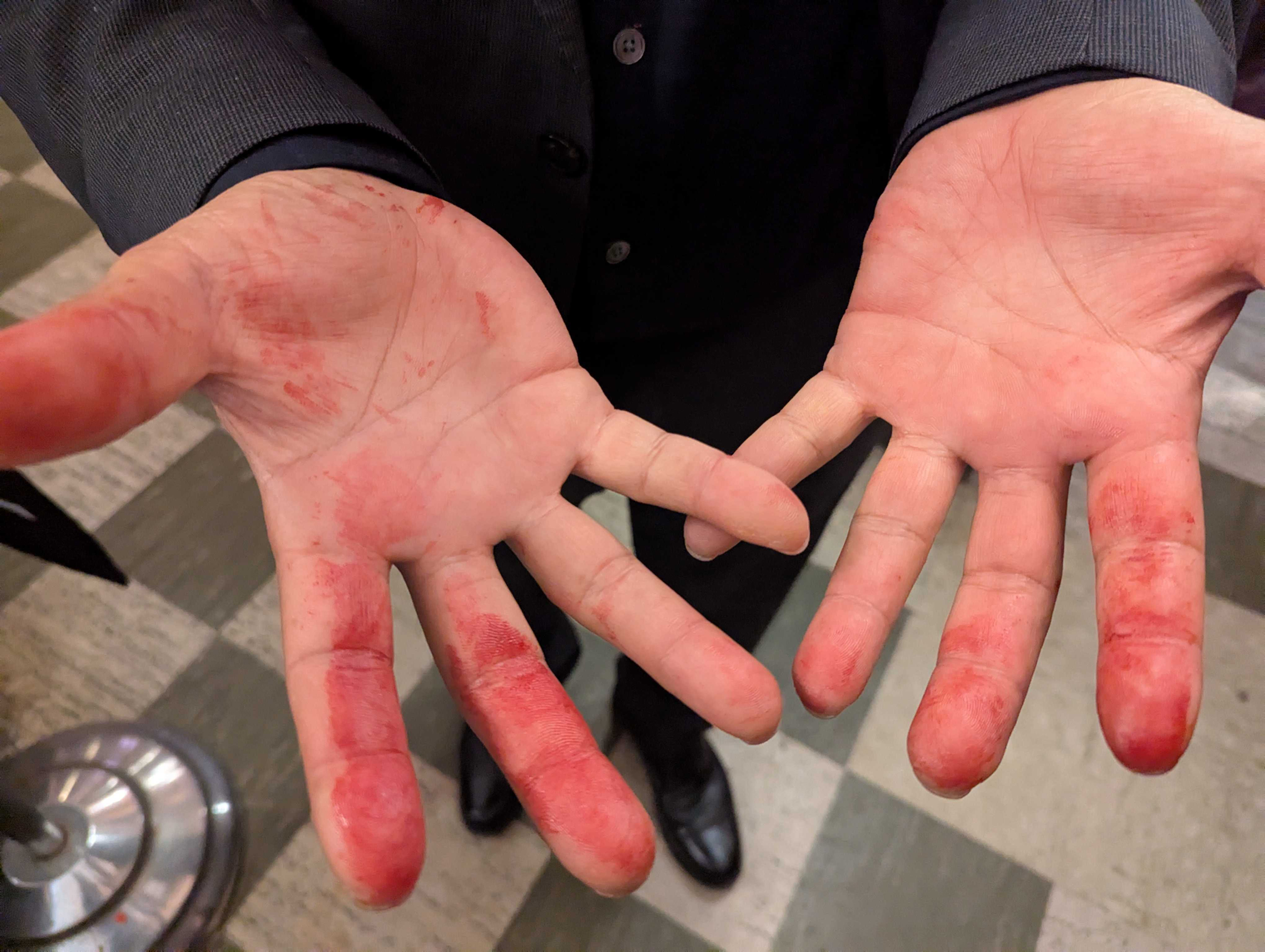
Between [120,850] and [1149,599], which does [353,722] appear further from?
[120,850]

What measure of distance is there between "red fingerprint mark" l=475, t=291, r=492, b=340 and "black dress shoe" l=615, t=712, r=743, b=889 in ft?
2.28

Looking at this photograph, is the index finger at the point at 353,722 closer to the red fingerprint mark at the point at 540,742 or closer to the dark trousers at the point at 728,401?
the red fingerprint mark at the point at 540,742

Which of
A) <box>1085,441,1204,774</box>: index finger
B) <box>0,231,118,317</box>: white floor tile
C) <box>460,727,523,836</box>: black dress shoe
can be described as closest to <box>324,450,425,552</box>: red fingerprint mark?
<box>1085,441,1204,774</box>: index finger

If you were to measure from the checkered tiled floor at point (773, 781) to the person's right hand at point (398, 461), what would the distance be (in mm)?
693

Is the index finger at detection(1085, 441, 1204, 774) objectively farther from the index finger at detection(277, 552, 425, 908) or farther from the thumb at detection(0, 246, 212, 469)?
the thumb at detection(0, 246, 212, 469)

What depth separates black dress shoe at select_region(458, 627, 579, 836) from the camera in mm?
1060

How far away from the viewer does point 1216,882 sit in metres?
1.06

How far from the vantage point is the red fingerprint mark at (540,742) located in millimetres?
439

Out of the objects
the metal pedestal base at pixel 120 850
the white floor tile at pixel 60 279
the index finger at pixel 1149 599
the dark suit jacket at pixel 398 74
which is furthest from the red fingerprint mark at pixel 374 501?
the white floor tile at pixel 60 279

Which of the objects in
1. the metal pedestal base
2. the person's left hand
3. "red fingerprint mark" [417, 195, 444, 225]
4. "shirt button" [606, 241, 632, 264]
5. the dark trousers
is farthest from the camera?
the metal pedestal base

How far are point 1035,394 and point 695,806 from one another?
776 mm

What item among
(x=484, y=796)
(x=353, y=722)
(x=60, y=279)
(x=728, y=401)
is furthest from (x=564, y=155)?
(x=60, y=279)

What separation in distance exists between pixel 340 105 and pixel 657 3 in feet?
0.80

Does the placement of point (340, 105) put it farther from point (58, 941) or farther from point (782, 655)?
point (58, 941)
